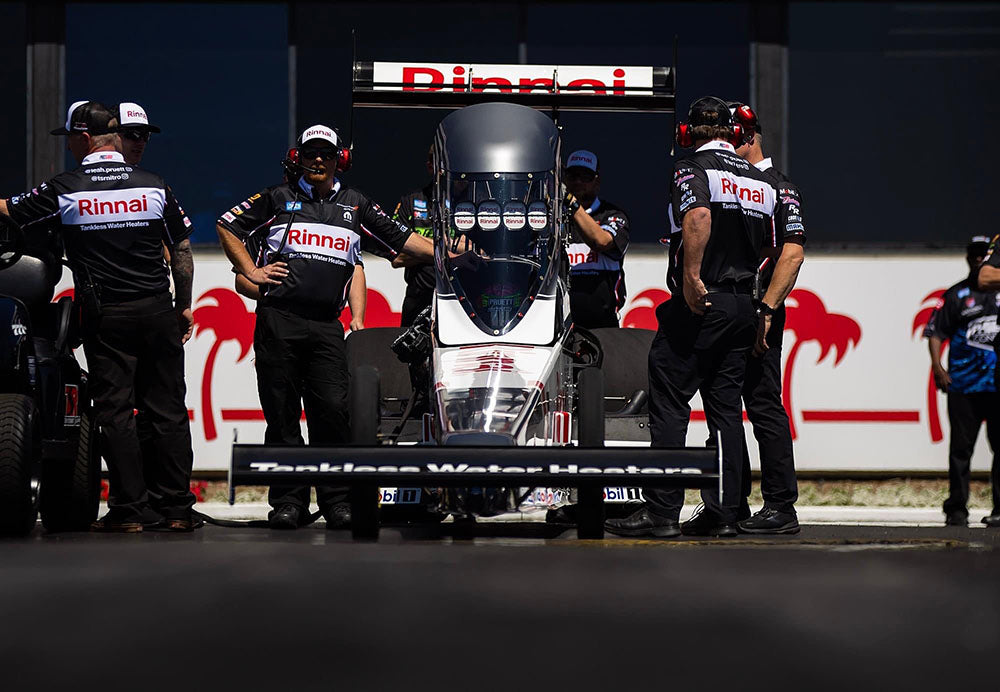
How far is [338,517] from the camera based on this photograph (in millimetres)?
8156

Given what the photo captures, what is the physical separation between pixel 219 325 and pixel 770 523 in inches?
192

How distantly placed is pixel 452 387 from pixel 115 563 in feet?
5.89

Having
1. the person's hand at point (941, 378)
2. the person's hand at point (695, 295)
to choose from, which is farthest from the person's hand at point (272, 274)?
the person's hand at point (941, 378)

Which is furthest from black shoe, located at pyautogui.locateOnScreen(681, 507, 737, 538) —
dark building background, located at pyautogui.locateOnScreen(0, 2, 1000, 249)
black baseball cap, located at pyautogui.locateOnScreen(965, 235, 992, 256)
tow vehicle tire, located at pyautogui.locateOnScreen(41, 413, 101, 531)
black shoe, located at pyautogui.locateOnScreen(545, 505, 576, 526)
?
dark building background, located at pyautogui.locateOnScreen(0, 2, 1000, 249)

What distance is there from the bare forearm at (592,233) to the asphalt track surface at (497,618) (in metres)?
2.46

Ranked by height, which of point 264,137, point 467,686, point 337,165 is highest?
point 264,137

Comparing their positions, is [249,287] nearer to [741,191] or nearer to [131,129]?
[131,129]

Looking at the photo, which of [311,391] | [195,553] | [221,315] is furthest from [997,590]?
[221,315]

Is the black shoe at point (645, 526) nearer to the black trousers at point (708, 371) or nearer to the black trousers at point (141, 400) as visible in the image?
the black trousers at point (708, 371)

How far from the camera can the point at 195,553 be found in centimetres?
609

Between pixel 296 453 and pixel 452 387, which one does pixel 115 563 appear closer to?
pixel 296 453

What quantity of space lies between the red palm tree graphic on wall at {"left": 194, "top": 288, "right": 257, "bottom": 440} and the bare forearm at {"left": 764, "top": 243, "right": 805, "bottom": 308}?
15.0 ft

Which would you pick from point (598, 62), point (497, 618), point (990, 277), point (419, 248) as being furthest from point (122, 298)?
point (598, 62)

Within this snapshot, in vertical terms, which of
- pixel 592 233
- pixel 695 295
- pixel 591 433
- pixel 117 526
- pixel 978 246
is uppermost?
pixel 978 246
